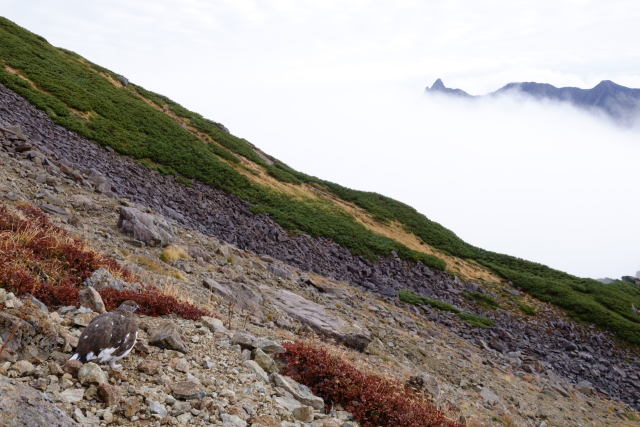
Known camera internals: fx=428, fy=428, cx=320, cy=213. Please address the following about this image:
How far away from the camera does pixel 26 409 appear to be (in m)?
4.36

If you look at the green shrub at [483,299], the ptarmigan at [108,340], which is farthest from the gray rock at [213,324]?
the green shrub at [483,299]

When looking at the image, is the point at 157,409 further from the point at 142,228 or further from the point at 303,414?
the point at 142,228

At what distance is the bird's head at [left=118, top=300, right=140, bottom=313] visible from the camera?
8.99 meters

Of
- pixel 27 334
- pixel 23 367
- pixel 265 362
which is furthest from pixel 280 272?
pixel 23 367

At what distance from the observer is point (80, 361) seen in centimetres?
579

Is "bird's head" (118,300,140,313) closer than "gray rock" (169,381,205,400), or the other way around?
"gray rock" (169,381,205,400)

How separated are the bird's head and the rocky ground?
0.98 metres

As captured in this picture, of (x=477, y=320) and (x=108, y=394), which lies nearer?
(x=108, y=394)

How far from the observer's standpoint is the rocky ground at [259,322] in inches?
255

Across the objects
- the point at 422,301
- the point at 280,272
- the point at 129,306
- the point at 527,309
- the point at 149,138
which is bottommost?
the point at 280,272

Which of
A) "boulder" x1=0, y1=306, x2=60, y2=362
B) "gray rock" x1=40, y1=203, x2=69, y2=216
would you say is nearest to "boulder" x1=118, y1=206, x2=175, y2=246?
"gray rock" x1=40, y1=203, x2=69, y2=216

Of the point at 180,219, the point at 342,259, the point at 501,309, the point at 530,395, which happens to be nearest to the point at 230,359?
the point at 530,395

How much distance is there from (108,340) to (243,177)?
39.7 m

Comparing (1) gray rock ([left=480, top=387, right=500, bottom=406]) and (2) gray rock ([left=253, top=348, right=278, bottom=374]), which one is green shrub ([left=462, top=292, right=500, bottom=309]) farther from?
(2) gray rock ([left=253, top=348, right=278, bottom=374])
